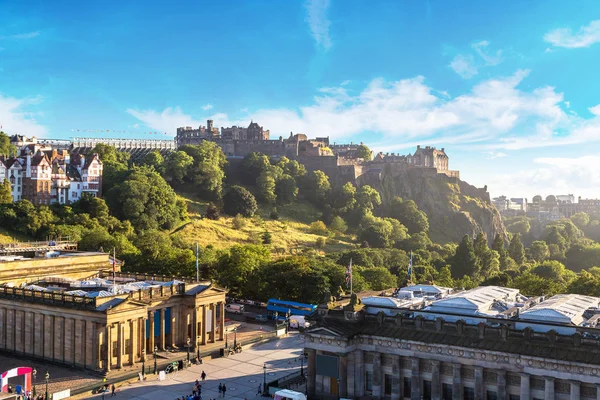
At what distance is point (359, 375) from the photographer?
47.2 metres

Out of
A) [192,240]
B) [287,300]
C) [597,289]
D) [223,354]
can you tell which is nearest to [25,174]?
[192,240]

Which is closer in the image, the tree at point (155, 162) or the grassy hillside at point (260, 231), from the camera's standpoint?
the grassy hillside at point (260, 231)

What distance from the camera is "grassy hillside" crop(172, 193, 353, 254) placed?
131125 mm

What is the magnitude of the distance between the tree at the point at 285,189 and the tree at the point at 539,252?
217 ft

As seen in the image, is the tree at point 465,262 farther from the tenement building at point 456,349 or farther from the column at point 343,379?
the column at point 343,379

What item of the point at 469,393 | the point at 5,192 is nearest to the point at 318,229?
the point at 5,192

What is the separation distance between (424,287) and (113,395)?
3015cm

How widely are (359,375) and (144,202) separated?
8951cm

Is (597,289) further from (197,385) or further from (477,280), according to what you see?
(197,385)

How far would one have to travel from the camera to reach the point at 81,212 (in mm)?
122938

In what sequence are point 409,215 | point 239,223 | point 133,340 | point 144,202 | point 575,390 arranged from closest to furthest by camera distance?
point 575,390, point 133,340, point 144,202, point 239,223, point 409,215

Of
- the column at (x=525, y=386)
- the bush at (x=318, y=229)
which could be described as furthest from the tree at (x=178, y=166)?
the column at (x=525, y=386)

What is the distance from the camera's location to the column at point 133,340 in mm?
58812

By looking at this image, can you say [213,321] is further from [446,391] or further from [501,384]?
[501,384]
